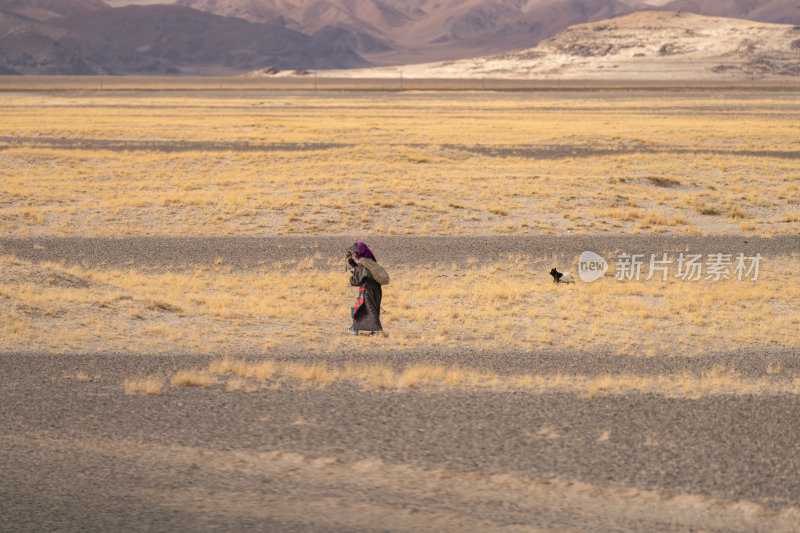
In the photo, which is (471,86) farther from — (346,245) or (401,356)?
(401,356)

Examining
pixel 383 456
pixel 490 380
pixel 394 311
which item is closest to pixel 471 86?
pixel 394 311

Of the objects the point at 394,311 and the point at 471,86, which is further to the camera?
the point at 471,86

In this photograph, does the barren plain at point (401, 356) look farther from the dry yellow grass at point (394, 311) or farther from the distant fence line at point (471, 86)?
the distant fence line at point (471, 86)

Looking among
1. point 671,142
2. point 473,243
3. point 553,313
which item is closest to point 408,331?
point 553,313

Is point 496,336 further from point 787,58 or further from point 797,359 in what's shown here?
point 787,58

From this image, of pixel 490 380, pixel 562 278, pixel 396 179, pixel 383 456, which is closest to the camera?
pixel 383 456

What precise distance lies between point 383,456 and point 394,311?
21.4ft

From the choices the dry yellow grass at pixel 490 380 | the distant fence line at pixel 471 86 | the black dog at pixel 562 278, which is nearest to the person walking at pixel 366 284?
the dry yellow grass at pixel 490 380

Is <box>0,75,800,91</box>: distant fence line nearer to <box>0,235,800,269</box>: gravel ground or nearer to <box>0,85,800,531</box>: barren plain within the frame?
<box>0,85,800,531</box>: barren plain

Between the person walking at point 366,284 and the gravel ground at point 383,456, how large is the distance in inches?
46.3

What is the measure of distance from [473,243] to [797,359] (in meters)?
10.5

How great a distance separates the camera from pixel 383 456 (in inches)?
306

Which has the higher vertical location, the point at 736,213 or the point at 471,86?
the point at 471,86

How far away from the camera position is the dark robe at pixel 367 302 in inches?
444
